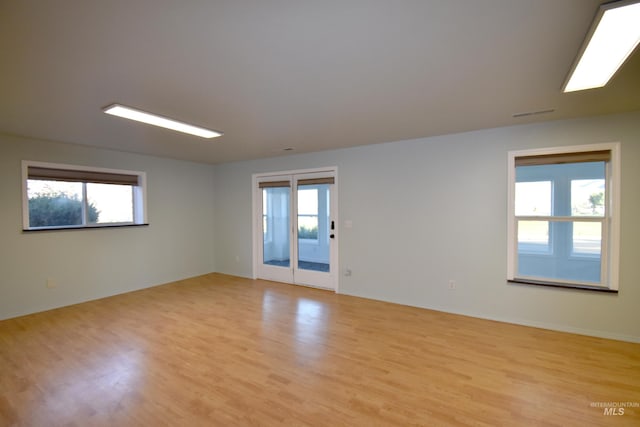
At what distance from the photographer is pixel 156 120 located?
3.06 metres

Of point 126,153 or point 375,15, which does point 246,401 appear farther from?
point 126,153

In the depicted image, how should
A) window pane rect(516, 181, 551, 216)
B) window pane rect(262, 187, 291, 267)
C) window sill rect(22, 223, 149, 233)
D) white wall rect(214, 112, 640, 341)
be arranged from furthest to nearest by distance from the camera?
window pane rect(262, 187, 291, 267) < window sill rect(22, 223, 149, 233) < window pane rect(516, 181, 551, 216) < white wall rect(214, 112, 640, 341)

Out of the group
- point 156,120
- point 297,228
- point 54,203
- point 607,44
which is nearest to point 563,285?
point 607,44

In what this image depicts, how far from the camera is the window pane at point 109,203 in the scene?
4.55m

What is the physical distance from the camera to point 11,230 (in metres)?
3.72

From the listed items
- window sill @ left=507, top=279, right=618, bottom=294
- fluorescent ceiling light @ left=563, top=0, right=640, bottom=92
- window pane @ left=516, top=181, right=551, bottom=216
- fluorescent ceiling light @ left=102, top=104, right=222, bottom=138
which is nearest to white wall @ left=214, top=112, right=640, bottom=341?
window sill @ left=507, top=279, right=618, bottom=294

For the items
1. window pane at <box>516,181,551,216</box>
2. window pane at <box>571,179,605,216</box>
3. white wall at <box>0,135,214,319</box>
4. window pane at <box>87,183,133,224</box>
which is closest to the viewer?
window pane at <box>571,179,605,216</box>

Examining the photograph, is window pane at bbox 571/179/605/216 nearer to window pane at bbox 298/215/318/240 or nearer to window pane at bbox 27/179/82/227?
window pane at bbox 298/215/318/240

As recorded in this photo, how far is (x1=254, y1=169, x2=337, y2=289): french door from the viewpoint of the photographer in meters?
4.93

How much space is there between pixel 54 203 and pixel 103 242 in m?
0.84

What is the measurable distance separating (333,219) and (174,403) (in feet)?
10.8

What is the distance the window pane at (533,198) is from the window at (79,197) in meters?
5.86

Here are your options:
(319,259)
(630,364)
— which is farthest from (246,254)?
(630,364)

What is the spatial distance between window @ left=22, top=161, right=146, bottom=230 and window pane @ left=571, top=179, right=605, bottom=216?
6.57m
